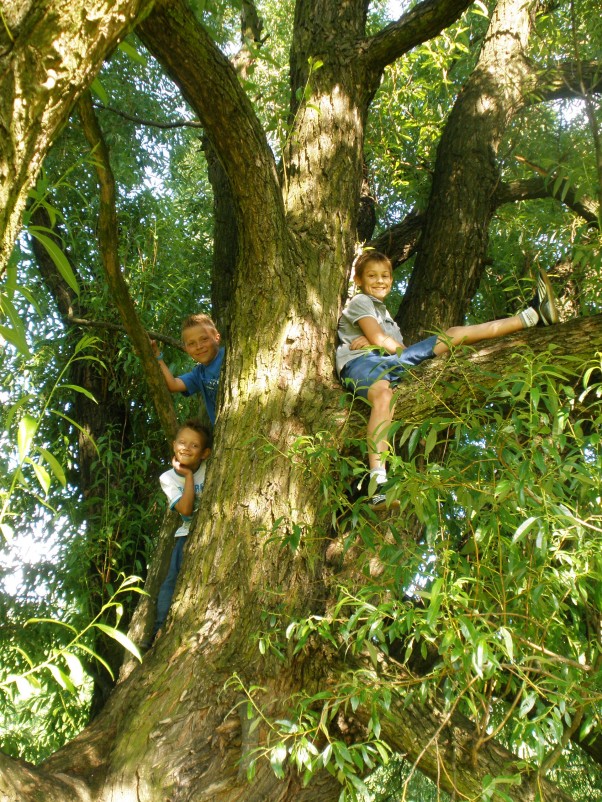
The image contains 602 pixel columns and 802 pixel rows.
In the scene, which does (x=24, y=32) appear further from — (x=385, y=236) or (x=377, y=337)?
(x=385, y=236)

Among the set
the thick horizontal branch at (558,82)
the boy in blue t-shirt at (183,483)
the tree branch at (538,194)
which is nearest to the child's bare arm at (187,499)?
the boy in blue t-shirt at (183,483)

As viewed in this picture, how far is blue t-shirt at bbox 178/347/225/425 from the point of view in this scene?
3684 millimetres

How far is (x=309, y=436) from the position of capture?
2.36 metres

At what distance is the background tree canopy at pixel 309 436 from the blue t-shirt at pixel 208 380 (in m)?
0.22

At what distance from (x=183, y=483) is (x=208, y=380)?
59 cm

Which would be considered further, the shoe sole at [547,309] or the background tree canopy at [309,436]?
the shoe sole at [547,309]

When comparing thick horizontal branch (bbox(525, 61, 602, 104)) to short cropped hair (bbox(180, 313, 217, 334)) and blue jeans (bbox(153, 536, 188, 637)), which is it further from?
blue jeans (bbox(153, 536, 188, 637))

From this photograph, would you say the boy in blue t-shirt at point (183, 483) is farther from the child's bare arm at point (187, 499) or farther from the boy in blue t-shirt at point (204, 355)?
the boy in blue t-shirt at point (204, 355)

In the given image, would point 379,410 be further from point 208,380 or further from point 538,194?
point 538,194

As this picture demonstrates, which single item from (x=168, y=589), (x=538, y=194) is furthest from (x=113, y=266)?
(x=538, y=194)

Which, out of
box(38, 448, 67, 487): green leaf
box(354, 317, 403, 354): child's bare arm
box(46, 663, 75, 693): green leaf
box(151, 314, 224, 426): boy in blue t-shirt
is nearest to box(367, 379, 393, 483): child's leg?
box(354, 317, 403, 354): child's bare arm

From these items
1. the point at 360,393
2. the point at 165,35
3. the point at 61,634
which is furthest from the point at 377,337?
the point at 61,634

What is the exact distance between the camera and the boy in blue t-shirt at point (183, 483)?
10.5 feet

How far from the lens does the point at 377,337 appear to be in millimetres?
2943
